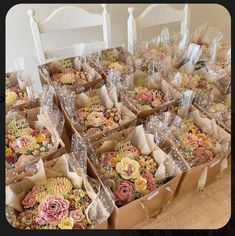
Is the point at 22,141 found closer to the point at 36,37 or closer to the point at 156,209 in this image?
the point at 156,209

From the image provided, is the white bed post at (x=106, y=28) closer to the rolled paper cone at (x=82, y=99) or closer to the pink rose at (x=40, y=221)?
the rolled paper cone at (x=82, y=99)

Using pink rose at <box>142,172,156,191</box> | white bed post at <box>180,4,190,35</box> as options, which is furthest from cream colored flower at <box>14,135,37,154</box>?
white bed post at <box>180,4,190,35</box>

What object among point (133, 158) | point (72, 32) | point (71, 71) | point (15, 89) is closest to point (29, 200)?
point (133, 158)

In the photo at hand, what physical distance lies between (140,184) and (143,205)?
0.06 metres

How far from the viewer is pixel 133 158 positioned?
0.84 meters

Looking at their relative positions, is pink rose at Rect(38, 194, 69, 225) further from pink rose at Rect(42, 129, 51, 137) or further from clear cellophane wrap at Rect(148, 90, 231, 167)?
clear cellophane wrap at Rect(148, 90, 231, 167)

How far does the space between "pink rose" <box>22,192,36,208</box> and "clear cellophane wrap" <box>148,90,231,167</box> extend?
1.34ft

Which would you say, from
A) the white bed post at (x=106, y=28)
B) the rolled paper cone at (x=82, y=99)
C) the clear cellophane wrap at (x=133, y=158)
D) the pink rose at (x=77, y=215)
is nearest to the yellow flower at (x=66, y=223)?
the pink rose at (x=77, y=215)

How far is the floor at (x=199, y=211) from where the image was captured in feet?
2.54

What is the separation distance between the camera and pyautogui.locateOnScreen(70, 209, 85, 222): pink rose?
70 cm

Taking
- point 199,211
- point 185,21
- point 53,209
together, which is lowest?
point 199,211

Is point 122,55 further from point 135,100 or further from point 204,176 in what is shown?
point 204,176

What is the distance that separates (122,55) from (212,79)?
42cm

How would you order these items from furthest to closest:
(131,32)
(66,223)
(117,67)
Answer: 1. (131,32)
2. (117,67)
3. (66,223)
